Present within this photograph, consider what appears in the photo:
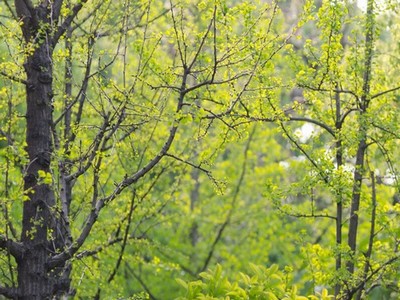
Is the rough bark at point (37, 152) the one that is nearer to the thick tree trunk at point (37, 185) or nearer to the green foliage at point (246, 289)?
the thick tree trunk at point (37, 185)

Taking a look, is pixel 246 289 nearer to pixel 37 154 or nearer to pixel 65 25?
pixel 37 154

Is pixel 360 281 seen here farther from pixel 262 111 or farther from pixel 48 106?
pixel 48 106

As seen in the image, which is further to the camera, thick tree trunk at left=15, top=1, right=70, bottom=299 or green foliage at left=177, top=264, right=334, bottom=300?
green foliage at left=177, top=264, right=334, bottom=300

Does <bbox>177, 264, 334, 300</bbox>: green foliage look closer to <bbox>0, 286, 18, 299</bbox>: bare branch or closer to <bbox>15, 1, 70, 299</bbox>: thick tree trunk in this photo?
<bbox>15, 1, 70, 299</bbox>: thick tree trunk

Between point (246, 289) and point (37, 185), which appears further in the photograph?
point (246, 289)

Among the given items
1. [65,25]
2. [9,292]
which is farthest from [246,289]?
[65,25]

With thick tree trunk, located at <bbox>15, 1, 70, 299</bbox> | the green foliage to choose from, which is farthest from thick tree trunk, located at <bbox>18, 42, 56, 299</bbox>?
the green foliage

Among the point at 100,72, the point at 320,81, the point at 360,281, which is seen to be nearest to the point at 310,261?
the point at 360,281


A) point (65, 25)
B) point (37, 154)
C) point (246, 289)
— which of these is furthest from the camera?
point (246, 289)

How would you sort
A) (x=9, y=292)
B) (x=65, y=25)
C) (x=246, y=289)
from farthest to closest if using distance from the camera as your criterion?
(x=246, y=289)
(x=65, y=25)
(x=9, y=292)

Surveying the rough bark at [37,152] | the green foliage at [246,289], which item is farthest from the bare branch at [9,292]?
the green foliage at [246,289]

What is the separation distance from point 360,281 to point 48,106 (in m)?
3.22

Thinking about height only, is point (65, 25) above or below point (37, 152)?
above

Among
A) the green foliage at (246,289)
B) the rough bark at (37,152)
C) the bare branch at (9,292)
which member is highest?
the rough bark at (37,152)
